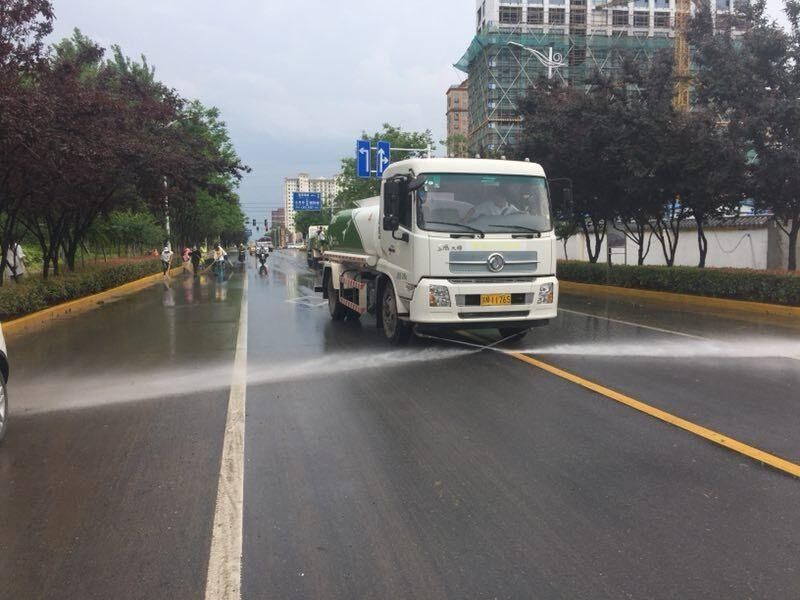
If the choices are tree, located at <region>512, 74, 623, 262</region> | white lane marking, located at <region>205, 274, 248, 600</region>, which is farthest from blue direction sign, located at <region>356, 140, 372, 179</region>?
white lane marking, located at <region>205, 274, 248, 600</region>

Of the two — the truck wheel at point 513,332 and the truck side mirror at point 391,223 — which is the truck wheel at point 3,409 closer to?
the truck side mirror at point 391,223

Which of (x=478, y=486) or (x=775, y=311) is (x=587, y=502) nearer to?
(x=478, y=486)

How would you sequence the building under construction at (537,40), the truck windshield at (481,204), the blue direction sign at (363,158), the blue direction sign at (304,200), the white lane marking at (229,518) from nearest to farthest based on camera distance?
the white lane marking at (229,518), the truck windshield at (481,204), the blue direction sign at (363,158), the blue direction sign at (304,200), the building under construction at (537,40)

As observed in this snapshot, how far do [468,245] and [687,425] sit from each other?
4040mm

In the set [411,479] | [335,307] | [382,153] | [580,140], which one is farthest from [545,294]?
[382,153]

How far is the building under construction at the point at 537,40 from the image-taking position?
7531 cm

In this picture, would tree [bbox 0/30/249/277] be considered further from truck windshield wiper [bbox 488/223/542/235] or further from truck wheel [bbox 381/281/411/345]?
truck windshield wiper [bbox 488/223/542/235]

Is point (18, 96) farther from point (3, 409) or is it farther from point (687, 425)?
point (687, 425)

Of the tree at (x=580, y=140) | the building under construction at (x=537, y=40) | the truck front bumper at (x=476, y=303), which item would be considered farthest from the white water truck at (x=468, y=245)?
the building under construction at (x=537, y=40)

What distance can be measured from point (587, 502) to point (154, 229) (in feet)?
134

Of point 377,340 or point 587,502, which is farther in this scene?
point 377,340

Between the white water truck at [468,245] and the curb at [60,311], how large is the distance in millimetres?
7874

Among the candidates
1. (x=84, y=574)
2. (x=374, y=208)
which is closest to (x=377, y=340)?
(x=374, y=208)

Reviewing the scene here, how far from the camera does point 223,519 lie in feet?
12.4
